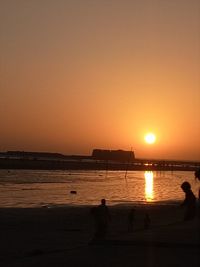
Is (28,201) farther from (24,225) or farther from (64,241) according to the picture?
(64,241)

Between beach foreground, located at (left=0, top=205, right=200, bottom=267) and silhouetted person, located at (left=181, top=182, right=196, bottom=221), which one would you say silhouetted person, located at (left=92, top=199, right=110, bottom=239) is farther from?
silhouetted person, located at (left=181, top=182, right=196, bottom=221)

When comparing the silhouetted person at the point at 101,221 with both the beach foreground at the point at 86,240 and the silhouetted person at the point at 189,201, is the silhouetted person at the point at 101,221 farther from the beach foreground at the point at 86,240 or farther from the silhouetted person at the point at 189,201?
the silhouetted person at the point at 189,201

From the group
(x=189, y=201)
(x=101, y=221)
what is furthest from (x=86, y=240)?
(x=189, y=201)

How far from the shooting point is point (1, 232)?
89.8ft

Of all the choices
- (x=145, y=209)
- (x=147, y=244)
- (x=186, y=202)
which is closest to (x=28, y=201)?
(x=145, y=209)

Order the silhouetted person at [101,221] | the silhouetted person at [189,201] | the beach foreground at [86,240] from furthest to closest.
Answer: the silhouetted person at [101,221] → the silhouetted person at [189,201] → the beach foreground at [86,240]

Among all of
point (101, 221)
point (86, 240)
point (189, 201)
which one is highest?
point (189, 201)

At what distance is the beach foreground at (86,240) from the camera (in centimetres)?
1053

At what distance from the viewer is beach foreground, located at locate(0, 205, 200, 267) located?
1053 centimetres

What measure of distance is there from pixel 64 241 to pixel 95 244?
12034 millimetres

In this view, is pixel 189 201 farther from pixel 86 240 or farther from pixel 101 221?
pixel 86 240

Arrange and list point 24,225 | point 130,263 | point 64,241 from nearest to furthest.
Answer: point 130,263, point 64,241, point 24,225

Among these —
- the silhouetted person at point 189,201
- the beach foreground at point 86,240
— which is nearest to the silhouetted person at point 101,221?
the beach foreground at point 86,240

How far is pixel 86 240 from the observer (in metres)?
24.2
